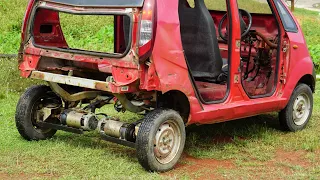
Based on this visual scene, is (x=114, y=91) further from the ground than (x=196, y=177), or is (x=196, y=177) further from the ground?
(x=114, y=91)

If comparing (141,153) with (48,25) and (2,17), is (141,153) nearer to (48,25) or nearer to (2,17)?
(48,25)

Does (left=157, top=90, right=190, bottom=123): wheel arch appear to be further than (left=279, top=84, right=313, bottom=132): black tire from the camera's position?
No

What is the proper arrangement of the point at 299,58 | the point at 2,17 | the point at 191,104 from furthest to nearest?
the point at 2,17 < the point at 299,58 < the point at 191,104

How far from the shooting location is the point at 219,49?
251 inches

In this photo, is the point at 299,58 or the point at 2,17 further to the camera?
the point at 2,17

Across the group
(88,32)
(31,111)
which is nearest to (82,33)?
(88,32)

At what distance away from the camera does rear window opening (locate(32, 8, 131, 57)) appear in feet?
19.9

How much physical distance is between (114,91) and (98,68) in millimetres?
589

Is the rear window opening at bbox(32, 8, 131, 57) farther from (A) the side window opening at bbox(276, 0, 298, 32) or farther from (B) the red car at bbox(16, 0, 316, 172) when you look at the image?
(A) the side window opening at bbox(276, 0, 298, 32)

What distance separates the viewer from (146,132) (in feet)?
17.2

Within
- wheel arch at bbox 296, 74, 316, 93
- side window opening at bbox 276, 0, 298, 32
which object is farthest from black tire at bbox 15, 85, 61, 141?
wheel arch at bbox 296, 74, 316, 93

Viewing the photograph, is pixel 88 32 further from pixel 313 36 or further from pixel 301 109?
pixel 301 109

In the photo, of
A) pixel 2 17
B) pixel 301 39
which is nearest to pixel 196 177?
pixel 301 39

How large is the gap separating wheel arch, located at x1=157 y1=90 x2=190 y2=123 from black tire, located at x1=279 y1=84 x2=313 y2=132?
1.88 meters
